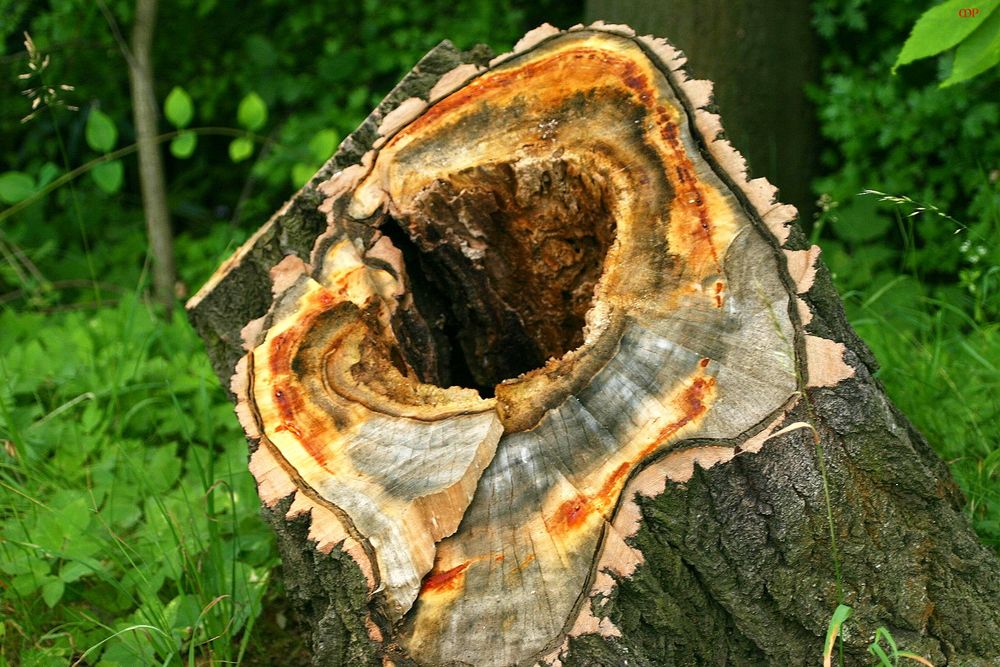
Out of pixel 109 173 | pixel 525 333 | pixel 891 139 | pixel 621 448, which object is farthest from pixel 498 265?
pixel 891 139

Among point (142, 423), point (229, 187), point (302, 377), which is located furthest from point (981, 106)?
point (229, 187)

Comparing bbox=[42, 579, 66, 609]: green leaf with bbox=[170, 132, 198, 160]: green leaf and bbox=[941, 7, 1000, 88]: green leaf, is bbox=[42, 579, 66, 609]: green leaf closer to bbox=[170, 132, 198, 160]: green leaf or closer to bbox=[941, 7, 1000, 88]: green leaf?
bbox=[170, 132, 198, 160]: green leaf

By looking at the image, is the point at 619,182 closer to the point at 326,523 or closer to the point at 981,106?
the point at 326,523

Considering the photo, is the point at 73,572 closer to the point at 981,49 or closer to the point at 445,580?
the point at 445,580

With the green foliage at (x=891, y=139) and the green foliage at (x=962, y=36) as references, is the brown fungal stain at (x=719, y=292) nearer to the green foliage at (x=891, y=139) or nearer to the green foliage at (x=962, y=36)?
the green foliage at (x=962, y=36)

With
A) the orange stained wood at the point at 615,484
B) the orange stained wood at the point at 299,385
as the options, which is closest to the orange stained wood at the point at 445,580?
the orange stained wood at the point at 615,484
